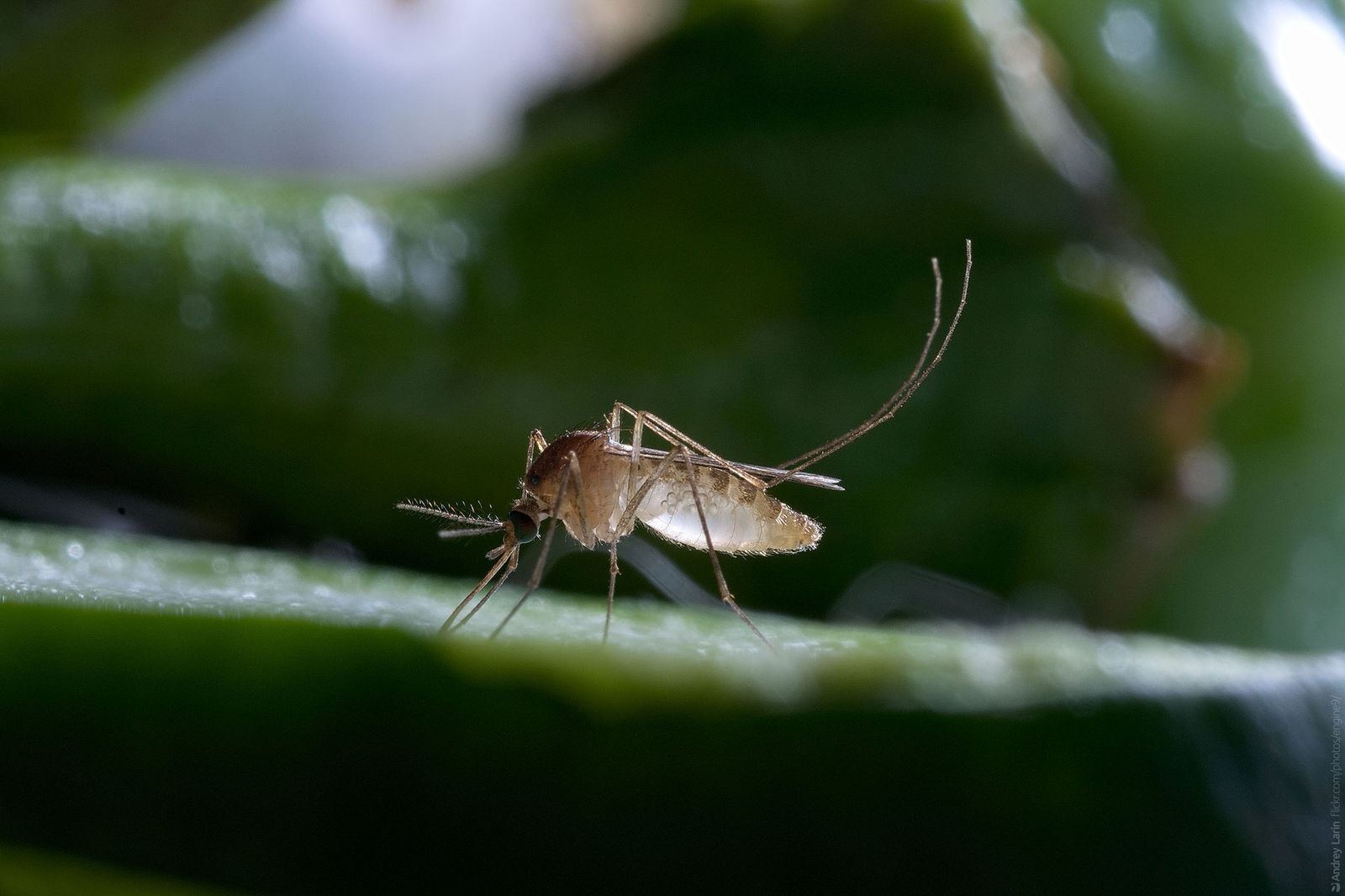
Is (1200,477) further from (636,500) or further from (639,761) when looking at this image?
(639,761)

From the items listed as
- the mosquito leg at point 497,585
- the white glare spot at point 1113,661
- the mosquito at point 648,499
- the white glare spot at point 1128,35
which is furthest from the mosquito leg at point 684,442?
the white glare spot at point 1128,35

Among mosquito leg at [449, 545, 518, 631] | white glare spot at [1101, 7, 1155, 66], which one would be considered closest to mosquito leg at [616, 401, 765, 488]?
mosquito leg at [449, 545, 518, 631]

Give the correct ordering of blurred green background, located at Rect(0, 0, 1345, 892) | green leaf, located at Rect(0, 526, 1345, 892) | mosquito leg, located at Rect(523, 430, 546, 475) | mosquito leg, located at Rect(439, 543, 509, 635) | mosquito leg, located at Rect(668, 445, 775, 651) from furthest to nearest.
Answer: blurred green background, located at Rect(0, 0, 1345, 892)
mosquito leg, located at Rect(523, 430, 546, 475)
mosquito leg, located at Rect(668, 445, 775, 651)
mosquito leg, located at Rect(439, 543, 509, 635)
green leaf, located at Rect(0, 526, 1345, 892)

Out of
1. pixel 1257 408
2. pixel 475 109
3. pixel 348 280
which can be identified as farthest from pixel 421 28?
Result: pixel 1257 408

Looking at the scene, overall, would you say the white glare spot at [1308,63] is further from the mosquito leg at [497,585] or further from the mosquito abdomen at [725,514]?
the mosquito leg at [497,585]

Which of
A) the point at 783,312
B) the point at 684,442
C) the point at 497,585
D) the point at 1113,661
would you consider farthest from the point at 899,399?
the point at 1113,661

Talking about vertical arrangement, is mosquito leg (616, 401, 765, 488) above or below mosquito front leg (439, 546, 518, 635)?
above

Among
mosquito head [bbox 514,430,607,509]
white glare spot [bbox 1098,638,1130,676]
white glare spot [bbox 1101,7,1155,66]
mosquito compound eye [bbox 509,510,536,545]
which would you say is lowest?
mosquito compound eye [bbox 509,510,536,545]

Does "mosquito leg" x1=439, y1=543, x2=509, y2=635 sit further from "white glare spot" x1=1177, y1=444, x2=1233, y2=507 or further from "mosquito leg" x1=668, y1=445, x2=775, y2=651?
"white glare spot" x1=1177, y1=444, x2=1233, y2=507
